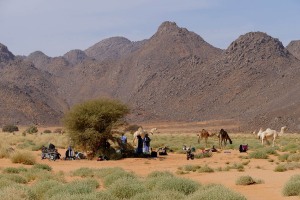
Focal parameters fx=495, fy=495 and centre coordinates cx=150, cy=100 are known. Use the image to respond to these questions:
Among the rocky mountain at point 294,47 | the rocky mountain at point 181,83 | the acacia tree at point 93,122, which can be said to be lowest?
the acacia tree at point 93,122

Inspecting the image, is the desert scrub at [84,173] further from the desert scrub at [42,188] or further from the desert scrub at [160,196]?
the desert scrub at [160,196]

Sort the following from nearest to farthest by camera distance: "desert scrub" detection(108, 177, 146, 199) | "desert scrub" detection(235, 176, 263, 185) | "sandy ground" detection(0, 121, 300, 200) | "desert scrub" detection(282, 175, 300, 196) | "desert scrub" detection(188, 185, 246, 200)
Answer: "desert scrub" detection(188, 185, 246, 200), "desert scrub" detection(108, 177, 146, 199), "desert scrub" detection(282, 175, 300, 196), "sandy ground" detection(0, 121, 300, 200), "desert scrub" detection(235, 176, 263, 185)

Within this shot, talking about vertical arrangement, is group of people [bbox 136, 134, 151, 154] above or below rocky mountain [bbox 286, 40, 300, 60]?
below

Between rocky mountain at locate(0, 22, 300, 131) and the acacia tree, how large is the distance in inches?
2035

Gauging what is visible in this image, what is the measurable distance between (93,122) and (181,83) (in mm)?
98421

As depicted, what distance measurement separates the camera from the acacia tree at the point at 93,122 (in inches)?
1184

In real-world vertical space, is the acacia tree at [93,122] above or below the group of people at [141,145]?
above

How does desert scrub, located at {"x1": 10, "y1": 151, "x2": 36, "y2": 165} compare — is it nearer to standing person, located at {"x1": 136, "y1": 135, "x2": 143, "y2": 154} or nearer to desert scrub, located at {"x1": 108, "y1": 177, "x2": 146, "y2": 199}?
standing person, located at {"x1": 136, "y1": 135, "x2": 143, "y2": 154}

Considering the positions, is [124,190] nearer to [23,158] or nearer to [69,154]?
[23,158]

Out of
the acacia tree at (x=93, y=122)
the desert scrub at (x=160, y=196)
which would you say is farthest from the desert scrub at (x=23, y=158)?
the desert scrub at (x=160, y=196)

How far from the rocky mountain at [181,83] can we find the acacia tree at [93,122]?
51686mm

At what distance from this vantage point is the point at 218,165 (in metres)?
25.1

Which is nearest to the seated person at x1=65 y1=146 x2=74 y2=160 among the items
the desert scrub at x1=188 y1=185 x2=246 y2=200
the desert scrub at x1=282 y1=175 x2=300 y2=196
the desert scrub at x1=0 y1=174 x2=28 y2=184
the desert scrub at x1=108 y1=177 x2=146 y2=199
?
the desert scrub at x1=0 y1=174 x2=28 y2=184

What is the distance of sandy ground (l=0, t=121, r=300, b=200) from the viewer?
49.6 ft
